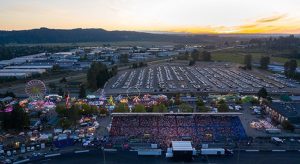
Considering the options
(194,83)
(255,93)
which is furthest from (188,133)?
(194,83)

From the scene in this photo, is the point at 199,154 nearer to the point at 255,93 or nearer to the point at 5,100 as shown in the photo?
the point at 255,93

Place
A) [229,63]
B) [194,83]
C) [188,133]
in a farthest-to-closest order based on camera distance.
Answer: [229,63]
[194,83]
[188,133]

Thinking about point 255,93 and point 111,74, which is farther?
point 111,74

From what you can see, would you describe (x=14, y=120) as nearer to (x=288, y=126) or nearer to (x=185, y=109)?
(x=185, y=109)

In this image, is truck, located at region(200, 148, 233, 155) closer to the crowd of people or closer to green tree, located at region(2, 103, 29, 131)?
the crowd of people

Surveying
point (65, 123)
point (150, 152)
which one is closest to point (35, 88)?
point (65, 123)
